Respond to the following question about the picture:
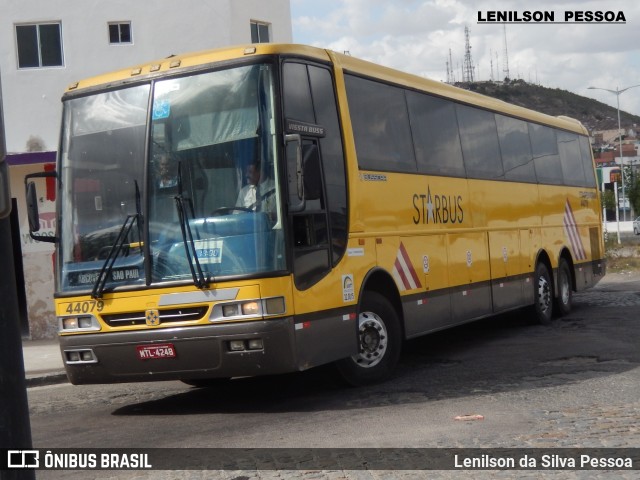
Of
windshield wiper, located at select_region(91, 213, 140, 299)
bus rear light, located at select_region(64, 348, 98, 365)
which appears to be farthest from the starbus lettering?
bus rear light, located at select_region(64, 348, 98, 365)

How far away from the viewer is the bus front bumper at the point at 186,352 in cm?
902

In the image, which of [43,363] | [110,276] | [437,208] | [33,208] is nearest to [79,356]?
[110,276]

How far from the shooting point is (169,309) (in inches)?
367

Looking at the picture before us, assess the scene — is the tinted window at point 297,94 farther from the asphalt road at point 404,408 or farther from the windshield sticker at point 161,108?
the asphalt road at point 404,408

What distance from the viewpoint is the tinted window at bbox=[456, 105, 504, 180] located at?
14297mm

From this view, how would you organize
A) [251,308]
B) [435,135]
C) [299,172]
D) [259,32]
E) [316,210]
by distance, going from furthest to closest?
[259,32] → [435,135] → [316,210] → [299,172] → [251,308]

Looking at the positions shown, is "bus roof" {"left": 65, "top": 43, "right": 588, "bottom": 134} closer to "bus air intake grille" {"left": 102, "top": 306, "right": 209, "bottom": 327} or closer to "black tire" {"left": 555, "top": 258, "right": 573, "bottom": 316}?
"bus air intake grille" {"left": 102, "top": 306, "right": 209, "bottom": 327}

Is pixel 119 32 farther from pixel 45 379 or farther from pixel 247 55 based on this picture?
pixel 247 55

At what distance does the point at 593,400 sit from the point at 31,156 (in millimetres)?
13016

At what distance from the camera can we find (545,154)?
59.9 feet

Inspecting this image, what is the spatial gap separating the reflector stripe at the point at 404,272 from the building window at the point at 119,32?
15.0 meters

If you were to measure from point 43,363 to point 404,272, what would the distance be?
704 cm

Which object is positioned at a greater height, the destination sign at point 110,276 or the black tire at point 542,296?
Result: the destination sign at point 110,276

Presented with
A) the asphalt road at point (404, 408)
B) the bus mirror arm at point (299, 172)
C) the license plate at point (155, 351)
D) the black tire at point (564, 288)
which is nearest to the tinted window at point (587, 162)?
the black tire at point (564, 288)
